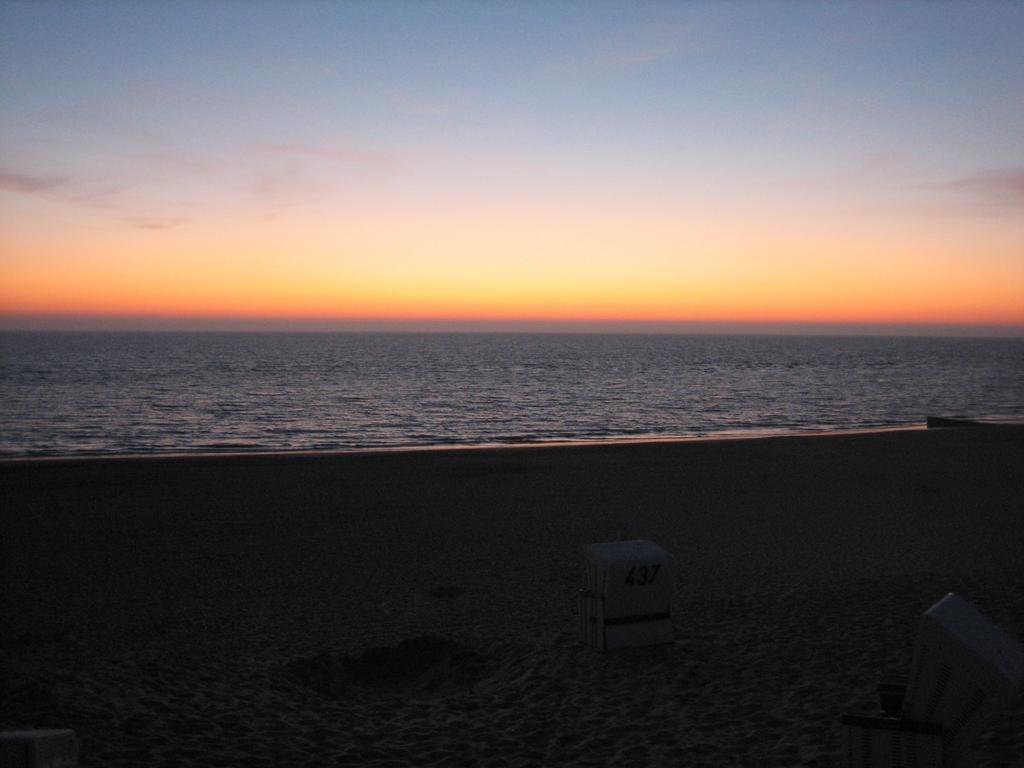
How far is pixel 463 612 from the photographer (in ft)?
31.2

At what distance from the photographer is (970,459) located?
22.7 metres

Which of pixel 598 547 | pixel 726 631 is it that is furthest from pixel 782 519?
pixel 598 547

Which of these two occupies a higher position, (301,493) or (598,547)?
(598,547)

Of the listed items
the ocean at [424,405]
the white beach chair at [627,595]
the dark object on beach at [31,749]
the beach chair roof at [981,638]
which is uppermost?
the beach chair roof at [981,638]

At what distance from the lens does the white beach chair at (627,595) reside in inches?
292

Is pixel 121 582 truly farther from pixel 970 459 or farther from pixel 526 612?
pixel 970 459

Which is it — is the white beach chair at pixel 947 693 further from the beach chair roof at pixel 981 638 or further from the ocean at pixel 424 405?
the ocean at pixel 424 405

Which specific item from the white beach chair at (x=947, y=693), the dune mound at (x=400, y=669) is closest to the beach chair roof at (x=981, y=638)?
the white beach chair at (x=947, y=693)

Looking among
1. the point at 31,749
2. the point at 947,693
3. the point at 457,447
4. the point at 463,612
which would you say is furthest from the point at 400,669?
the point at 457,447

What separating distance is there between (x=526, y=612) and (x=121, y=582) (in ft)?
17.6

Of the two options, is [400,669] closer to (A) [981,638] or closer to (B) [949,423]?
(A) [981,638]

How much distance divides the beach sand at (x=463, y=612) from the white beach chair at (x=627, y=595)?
0.17m

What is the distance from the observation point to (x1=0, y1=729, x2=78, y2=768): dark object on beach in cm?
387

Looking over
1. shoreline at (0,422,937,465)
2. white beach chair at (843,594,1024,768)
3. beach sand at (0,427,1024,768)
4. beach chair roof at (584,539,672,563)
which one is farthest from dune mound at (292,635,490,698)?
shoreline at (0,422,937,465)
